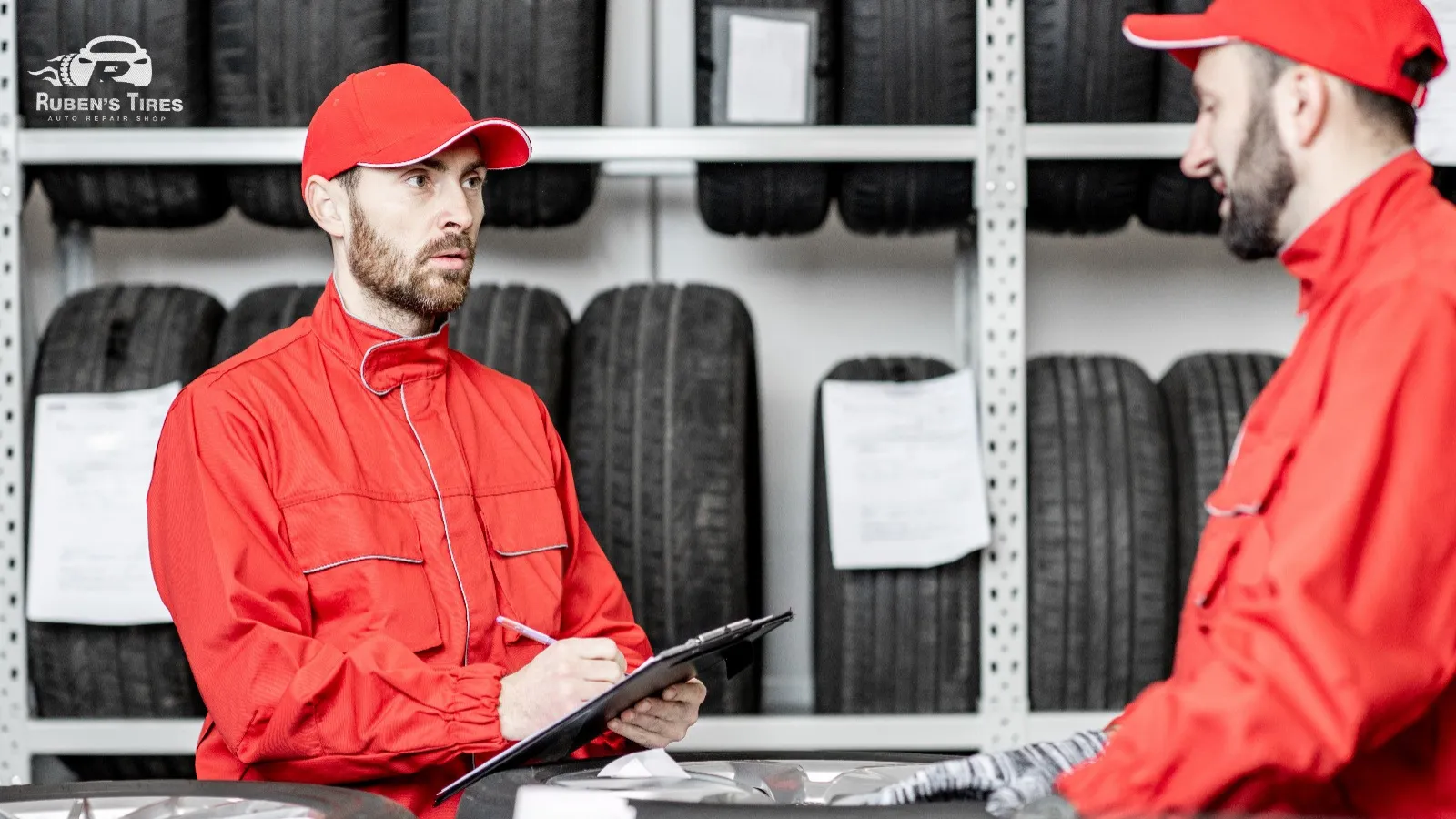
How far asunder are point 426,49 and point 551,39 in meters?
0.22

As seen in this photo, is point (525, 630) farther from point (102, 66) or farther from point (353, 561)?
point (102, 66)

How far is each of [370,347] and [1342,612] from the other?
1.30 m

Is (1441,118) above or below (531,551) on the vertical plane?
above

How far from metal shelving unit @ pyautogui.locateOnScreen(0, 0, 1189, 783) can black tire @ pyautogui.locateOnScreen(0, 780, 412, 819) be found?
3.92 feet

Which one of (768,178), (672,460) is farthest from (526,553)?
(768,178)

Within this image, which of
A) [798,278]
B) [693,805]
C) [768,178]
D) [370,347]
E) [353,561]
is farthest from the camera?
[798,278]

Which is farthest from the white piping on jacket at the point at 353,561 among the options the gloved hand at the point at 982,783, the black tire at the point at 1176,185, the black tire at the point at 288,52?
the black tire at the point at 1176,185

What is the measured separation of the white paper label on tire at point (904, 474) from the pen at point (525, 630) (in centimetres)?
73

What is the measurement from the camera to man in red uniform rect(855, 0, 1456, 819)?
106 cm

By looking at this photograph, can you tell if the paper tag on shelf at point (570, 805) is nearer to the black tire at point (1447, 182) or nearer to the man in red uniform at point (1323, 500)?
the man in red uniform at point (1323, 500)

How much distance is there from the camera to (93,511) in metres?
2.45

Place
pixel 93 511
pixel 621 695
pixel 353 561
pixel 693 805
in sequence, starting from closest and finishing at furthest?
pixel 693 805 < pixel 621 695 < pixel 353 561 < pixel 93 511

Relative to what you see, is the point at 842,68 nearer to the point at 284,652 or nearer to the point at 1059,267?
the point at 1059,267

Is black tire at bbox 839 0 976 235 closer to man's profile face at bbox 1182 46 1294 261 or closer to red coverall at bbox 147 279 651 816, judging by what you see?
red coverall at bbox 147 279 651 816
